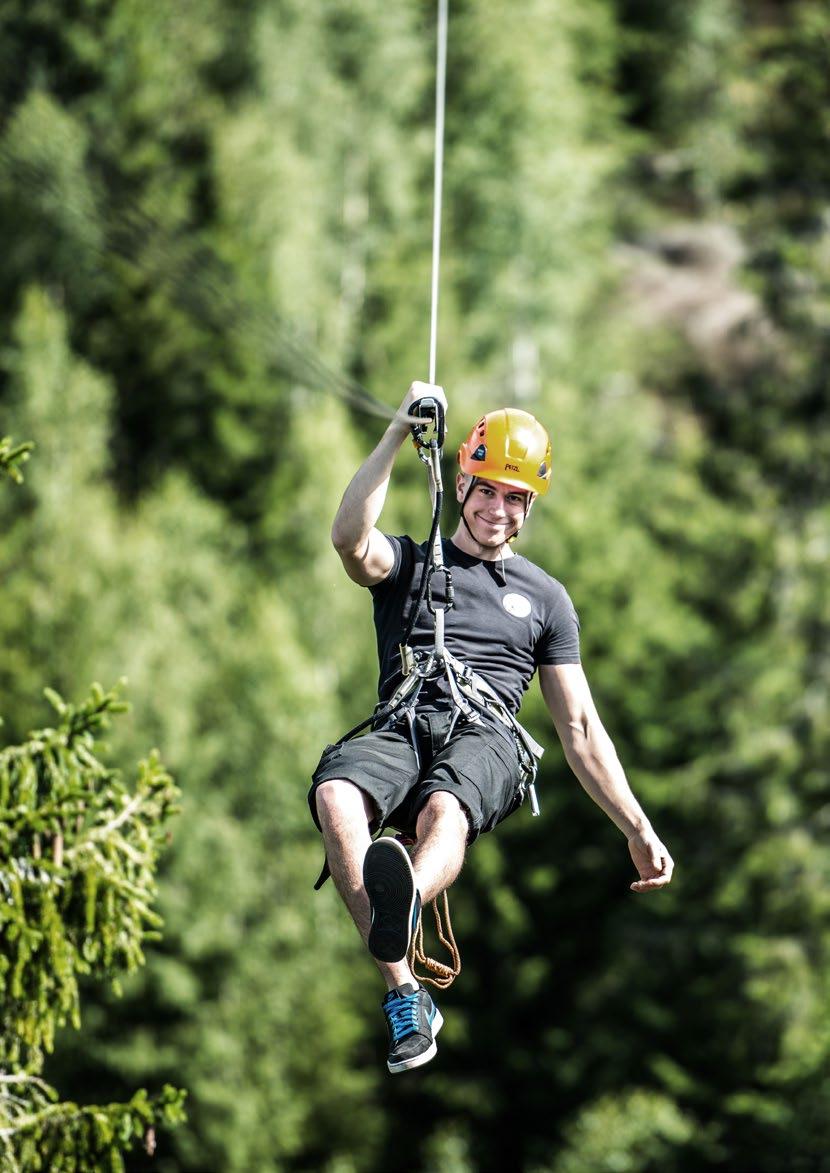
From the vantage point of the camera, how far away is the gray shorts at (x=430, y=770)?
5.79 meters

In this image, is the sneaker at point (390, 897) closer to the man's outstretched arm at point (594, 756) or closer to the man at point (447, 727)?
the man at point (447, 727)

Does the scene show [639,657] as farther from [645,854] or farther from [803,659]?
[645,854]

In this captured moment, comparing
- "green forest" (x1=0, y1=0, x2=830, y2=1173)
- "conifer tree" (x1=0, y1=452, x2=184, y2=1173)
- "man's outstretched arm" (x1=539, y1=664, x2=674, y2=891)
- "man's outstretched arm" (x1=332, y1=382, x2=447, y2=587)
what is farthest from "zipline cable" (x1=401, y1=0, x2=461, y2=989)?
"green forest" (x1=0, y1=0, x2=830, y2=1173)

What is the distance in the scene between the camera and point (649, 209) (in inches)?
1684

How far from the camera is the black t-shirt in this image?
6.19 metres

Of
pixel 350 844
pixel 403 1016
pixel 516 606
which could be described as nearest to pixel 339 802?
pixel 350 844

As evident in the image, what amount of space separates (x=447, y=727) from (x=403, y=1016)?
111 cm

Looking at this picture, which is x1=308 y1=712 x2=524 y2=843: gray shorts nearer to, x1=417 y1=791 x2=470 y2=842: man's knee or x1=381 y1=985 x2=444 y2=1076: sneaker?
x1=417 y1=791 x2=470 y2=842: man's knee

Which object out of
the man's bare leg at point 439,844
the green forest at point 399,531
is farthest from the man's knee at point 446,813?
the green forest at point 399,531

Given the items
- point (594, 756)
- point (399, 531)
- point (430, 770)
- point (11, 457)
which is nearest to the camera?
point (430, 770)

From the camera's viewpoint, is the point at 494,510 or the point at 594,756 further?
the point at 594,756

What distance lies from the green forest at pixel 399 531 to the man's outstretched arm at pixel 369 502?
14671 millimetres

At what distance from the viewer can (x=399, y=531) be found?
2875 cm

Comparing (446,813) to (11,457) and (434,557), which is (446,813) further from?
(11,457)
